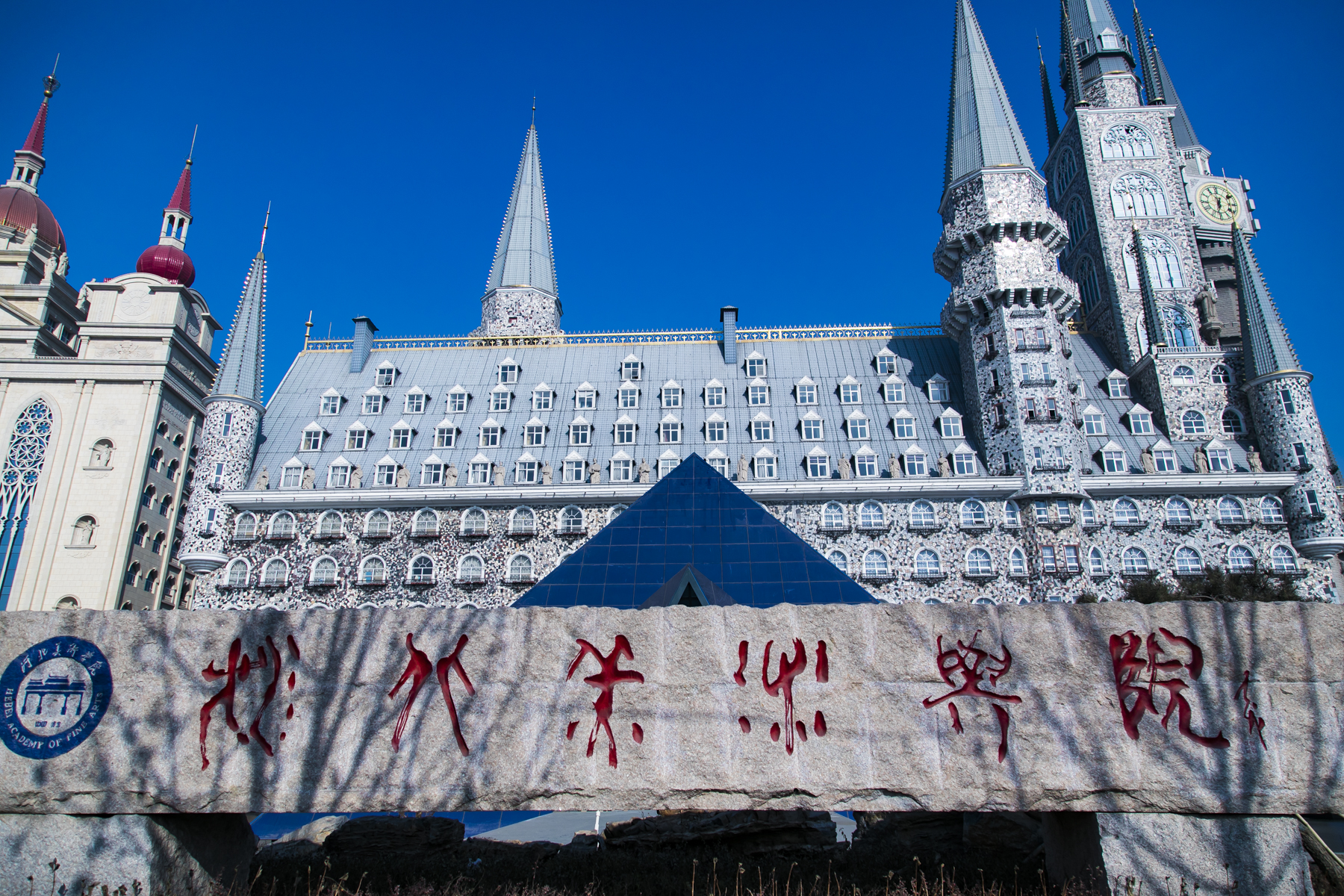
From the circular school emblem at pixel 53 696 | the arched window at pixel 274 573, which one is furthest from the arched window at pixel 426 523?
the circular school emblem at pixel 53 696

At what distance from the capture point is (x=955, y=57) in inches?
1805

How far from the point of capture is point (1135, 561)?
34844 millimetres

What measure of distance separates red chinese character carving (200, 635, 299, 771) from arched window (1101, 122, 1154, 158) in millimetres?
54073


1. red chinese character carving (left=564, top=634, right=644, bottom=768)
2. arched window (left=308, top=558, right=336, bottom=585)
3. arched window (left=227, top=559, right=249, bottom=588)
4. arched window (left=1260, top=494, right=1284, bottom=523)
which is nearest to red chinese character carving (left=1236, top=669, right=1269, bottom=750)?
red chinese character carving (left=564, top=634, right=644, bottom=768)

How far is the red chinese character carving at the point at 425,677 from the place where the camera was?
8805mm

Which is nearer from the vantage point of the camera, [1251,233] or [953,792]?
[953,792]

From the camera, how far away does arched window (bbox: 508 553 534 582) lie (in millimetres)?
35906

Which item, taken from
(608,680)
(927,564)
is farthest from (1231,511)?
(608,680)

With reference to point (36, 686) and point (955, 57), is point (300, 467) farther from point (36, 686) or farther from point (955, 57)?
point (955, 57)

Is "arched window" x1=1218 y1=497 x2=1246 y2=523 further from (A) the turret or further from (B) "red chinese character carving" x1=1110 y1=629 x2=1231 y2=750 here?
→ (A) the turret

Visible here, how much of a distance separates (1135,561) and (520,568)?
1059 inches

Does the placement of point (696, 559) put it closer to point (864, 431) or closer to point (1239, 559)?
point (864, 431)

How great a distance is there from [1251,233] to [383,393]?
6956 cm

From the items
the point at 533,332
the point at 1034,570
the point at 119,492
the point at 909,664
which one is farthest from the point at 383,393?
the point at 909,664
